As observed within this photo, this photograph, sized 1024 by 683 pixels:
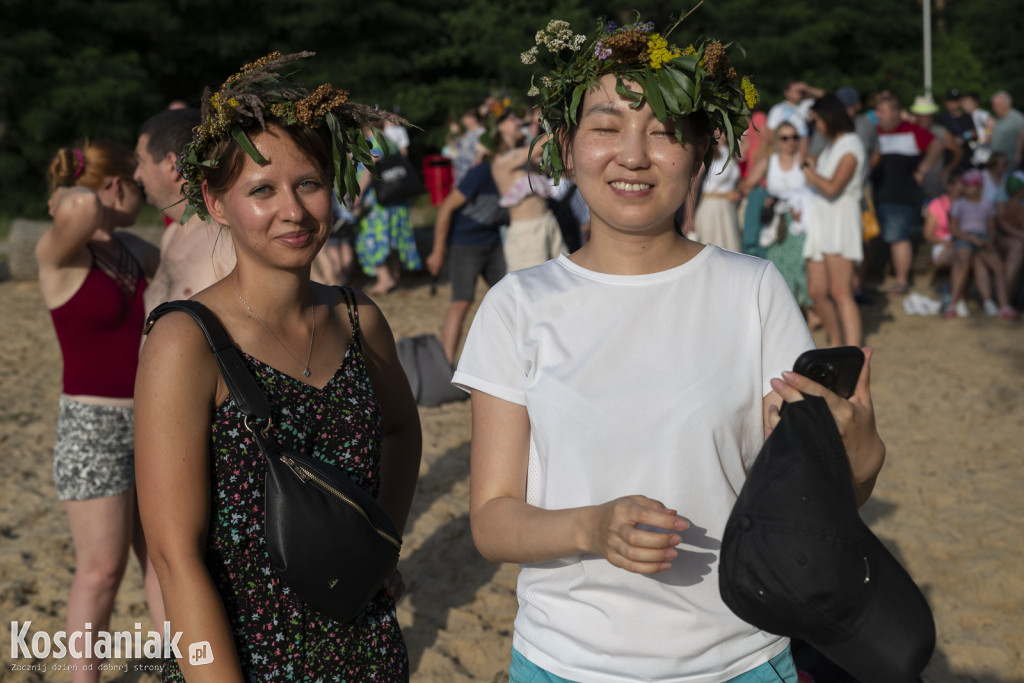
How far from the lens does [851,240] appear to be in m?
8.15

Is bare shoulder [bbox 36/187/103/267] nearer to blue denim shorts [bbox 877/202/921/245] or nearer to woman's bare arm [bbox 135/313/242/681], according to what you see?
woman's bare arm [bbox 135/313/242/681]

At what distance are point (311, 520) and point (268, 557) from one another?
17 cm

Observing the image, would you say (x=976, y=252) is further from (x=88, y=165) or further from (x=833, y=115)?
(x=88, y=165)

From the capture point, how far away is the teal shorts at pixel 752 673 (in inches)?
70.2

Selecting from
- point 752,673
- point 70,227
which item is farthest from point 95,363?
point 752,673

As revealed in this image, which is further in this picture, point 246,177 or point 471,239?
point 471,239

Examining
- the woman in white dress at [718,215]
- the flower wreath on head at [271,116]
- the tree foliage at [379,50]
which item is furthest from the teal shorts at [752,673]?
the tree foliage at [379,50]

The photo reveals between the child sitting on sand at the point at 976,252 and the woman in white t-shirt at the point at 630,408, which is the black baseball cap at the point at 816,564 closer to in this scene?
the woman in white t-shirt at the point at 630,408

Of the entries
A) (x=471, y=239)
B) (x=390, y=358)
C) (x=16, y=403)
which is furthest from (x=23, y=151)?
(x=390, y=358)

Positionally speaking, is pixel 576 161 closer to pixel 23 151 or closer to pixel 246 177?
pixel 246 177

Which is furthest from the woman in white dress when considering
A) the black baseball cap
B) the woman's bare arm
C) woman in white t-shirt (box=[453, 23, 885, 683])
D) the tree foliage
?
the tree foliage

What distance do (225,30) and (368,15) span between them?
11.1 feet

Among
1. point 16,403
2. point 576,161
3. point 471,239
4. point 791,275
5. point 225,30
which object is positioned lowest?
point 16,403

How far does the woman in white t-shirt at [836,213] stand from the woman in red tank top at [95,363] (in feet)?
19.5
